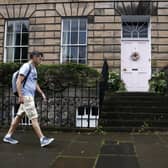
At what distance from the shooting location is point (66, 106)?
1397 centimetres

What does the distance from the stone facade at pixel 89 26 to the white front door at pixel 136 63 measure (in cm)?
32

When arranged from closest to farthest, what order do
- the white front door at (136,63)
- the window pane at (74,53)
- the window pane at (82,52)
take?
the white front door at (136,63)
the window pane at (82,52)
the window pane at (74,53)

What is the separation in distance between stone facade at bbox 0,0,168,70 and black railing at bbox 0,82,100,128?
2.89 meters

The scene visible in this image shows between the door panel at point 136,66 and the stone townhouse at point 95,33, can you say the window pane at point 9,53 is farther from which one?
the door panel at point 136,66

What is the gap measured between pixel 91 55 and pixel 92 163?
34.9 feet

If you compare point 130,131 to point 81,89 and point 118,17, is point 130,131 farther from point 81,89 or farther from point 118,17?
point 118,17

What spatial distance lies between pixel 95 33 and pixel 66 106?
13.5 ft

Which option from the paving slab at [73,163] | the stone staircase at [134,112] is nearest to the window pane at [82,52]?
the stone staircase at [134,112]

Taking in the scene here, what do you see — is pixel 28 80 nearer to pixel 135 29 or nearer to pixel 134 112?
pixel 134 112

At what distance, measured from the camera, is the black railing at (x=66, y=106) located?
13703 mm

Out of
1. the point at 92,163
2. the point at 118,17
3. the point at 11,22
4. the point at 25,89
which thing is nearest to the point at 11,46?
the point at 11,22

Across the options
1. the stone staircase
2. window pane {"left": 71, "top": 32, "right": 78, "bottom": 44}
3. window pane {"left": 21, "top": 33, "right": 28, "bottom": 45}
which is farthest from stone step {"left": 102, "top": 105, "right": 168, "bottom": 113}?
window pane {"left": 21, "top": 33, "right": 28, "bottom": 45}

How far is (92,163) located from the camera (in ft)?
20.5

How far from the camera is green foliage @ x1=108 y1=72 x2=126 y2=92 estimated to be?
15.3 meters
